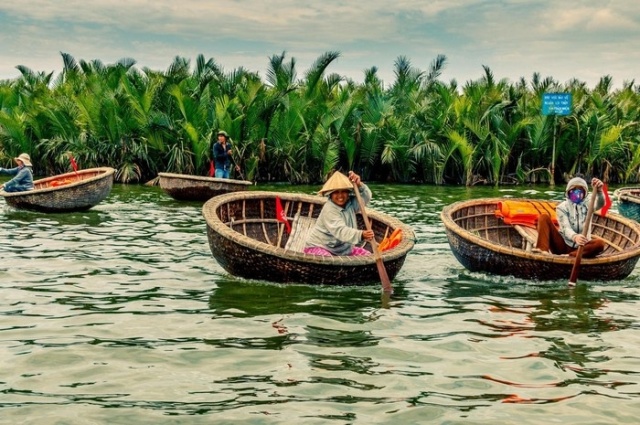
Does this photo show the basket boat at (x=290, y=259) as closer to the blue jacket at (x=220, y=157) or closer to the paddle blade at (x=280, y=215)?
the paddle blade at (x=280, y=215)

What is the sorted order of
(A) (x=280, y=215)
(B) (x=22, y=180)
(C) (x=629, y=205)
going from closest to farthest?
(A) (x=280, y=215), (C) (x=629, y=205), (B) (x=22, y=180)

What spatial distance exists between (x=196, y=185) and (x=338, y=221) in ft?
32.7

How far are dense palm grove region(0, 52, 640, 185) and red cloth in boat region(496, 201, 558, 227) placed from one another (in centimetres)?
1207

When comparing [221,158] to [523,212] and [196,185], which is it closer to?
[196,185]

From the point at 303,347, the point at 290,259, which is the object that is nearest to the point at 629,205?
the point at 290,259

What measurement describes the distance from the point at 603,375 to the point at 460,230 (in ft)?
12.6

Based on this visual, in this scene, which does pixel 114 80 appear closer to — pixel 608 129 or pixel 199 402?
pixel 608 129

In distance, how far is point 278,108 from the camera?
25688 millimetres

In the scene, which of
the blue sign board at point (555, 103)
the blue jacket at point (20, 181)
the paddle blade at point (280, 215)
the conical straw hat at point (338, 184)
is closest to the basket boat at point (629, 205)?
the paddle blade at point (280, 215)

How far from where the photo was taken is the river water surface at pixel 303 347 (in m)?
5.54

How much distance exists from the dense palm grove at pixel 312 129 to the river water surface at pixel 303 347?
13542 millimetres

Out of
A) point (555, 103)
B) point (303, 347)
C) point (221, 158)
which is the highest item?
point (555, 103)

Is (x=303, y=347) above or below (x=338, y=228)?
below

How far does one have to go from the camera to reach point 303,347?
692 centimetres
